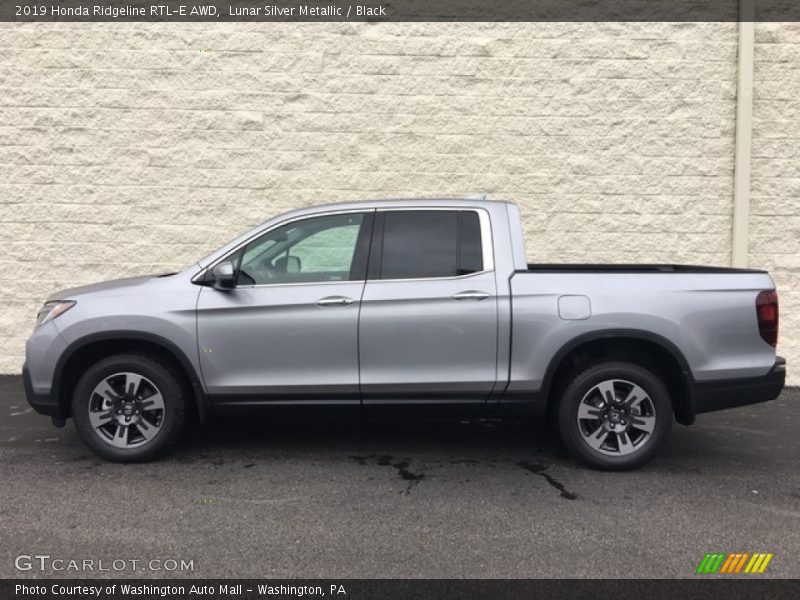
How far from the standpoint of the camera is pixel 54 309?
5.13 meters

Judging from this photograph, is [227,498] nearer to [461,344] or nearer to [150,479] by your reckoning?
[150,479]

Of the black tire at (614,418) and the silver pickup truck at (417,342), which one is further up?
the silver pickup truck at (417,342)

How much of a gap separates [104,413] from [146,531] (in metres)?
1.32

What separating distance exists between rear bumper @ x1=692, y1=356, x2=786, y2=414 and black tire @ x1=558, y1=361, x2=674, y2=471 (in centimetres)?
22

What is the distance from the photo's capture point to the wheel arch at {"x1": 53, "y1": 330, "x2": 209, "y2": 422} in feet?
16.3

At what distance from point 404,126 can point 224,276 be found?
12.5 ft

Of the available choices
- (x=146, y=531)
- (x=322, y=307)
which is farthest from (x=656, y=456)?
(x=146, y=531)

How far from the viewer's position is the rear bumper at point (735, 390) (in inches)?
192

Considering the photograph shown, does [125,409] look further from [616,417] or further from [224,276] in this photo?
[616,417]

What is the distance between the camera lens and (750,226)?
8.01 m

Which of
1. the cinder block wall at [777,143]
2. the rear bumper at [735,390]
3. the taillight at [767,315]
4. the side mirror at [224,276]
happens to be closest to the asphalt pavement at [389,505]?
the rear bumper at [735,390]

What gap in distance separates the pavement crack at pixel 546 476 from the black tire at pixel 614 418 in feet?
0.83

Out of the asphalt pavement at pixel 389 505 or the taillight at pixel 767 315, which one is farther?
the taillight at pixel 767 315

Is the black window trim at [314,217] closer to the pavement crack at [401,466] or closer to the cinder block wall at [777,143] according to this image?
the pavement crack at [401,466]
